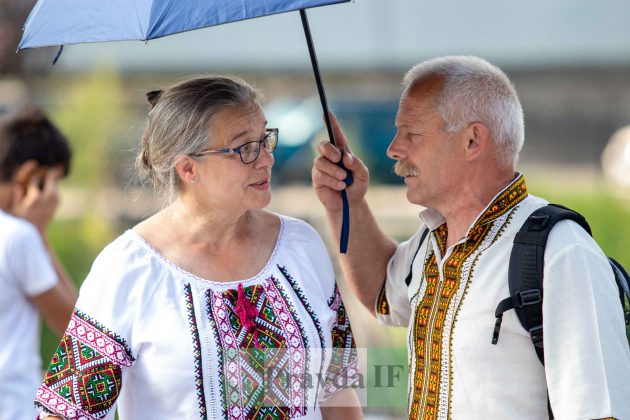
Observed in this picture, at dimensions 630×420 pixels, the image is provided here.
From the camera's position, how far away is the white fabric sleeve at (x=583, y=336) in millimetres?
2135

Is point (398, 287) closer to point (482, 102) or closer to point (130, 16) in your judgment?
point (482, 102)

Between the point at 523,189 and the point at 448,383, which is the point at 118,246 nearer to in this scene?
the point at 448,383

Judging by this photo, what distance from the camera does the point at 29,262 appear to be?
3170mm

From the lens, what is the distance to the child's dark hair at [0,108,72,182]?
3.49 meters

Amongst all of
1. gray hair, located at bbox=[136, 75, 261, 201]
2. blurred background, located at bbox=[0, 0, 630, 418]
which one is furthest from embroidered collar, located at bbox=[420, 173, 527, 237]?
blurred background, located at bbox=[0, 0, 630, 418]

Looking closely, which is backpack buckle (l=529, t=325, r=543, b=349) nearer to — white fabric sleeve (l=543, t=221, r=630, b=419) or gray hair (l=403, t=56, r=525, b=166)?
white fabric sleeve (l=543, t=221, r=630, b=419)

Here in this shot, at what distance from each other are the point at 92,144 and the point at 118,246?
5217 mm

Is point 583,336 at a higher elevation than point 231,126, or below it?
below

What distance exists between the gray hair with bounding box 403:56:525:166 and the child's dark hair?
171cm

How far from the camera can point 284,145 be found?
1128cm

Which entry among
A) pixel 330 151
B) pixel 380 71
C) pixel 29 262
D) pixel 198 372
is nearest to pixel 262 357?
pixel 198 372

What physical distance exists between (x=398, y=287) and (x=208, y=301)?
65 cm

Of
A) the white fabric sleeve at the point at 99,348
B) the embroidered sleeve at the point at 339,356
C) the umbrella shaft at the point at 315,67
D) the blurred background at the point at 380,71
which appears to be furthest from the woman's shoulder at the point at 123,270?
the blurred background at the point at 380,71

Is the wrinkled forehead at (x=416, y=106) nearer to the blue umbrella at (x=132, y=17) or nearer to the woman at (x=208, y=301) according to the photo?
the blue umbrella at (x=132, y=17)
